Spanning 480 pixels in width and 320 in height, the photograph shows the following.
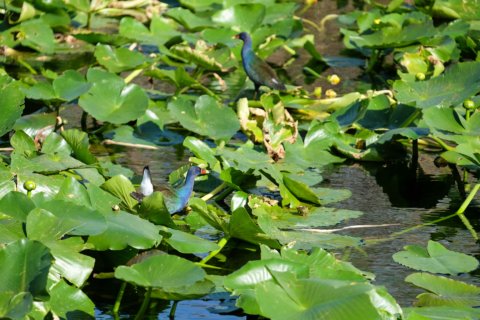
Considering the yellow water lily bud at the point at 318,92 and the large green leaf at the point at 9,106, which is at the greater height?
the large green leaf at the point at 9,106

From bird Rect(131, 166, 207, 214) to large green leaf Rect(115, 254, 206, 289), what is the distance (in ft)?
2.49

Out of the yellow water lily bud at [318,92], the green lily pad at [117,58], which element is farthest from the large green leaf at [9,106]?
the yellow water lily bud at [318,92]

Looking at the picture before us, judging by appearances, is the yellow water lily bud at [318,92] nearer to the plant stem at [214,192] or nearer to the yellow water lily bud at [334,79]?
the yellow water lily bud at [334,79]

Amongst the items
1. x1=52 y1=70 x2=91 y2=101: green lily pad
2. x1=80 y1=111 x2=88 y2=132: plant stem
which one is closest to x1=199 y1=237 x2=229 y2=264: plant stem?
x1=52 y1=70 x2=91 y2=101: green lily pad

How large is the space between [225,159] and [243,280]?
1293 mm

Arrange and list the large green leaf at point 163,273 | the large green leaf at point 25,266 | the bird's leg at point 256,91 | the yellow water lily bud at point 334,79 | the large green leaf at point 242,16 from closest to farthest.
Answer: the large green leaf at point 25,266
the large green leaf at point 163,273
the bird's leg at point 256,91
the yellow water lily bud at point 334,79
the large green leaf at point 242,16

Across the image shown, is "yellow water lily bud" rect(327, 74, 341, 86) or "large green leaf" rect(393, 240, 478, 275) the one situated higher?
"large green leaf" rect(393, 240, 478, 275)

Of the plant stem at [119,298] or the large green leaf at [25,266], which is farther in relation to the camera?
the plant stem at [119,298]

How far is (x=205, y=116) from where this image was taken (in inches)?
177

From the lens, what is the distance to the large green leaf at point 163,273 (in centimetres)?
266

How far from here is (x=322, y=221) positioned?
372 centimetres

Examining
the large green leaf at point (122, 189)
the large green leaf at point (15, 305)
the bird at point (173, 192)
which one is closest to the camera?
the large green leaf at point (15, 305)

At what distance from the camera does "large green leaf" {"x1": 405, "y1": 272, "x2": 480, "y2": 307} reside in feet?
9.87

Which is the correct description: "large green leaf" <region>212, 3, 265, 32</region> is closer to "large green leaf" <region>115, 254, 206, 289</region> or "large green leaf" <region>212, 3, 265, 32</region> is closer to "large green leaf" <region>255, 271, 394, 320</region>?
"large green leaf" <region>115, 254, 206, 289</region>
